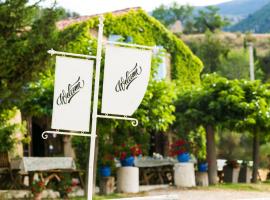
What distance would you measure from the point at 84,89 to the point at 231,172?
12.3 meters

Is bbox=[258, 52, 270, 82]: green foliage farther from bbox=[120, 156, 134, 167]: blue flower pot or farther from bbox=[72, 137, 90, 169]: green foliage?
bbox=[120, 156, 134, 167]: blue flower pot

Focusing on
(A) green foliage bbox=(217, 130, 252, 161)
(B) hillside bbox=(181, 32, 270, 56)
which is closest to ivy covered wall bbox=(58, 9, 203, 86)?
(A) green foliage bbox=(217, 130, 252, 161)

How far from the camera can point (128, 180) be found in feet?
49.6

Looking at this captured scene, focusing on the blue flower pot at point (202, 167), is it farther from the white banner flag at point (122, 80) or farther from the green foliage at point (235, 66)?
the green foliage at point (235, 66)

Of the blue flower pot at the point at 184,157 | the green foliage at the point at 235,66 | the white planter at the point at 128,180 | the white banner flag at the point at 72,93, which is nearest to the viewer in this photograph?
the white banner flag at the point at 72,93

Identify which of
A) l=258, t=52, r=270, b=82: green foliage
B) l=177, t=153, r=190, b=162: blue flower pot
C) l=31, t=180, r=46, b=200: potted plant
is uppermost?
l=258, t=52, r=270, b=82: green foliage

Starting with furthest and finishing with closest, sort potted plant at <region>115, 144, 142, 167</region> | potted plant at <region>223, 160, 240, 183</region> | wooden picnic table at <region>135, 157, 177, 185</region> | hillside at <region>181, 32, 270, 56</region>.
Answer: hillside at <region>181, 32, 270, 56</region> → potted plant at <region>223, 160, 240, 183</region> → wooden picnic table at <region>135, 157, 177, 185</region> → potted plant at <region>115, 144, 142, 167</region>

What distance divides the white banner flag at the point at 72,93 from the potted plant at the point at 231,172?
1217 centimetres

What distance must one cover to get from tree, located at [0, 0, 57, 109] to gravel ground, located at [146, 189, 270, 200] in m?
4.32

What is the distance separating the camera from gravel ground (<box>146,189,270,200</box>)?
13.6m

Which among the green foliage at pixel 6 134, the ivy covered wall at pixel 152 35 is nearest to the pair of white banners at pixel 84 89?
the green foliage at pixel 6 134

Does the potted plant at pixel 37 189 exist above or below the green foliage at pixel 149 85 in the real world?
below

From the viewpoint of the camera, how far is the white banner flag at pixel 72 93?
6.84 metres

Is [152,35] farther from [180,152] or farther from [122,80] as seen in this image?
[122,80]
